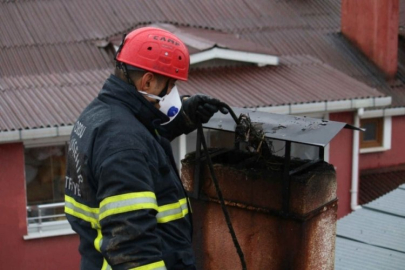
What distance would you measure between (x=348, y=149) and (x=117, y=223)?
409 inches

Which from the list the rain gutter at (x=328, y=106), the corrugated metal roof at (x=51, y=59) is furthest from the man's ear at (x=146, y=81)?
the corrugated metal roof at (x=51, y=59)

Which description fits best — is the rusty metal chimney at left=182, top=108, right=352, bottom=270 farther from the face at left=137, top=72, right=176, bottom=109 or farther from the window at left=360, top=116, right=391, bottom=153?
the window at left=360, top=116, right=391, bottom=153

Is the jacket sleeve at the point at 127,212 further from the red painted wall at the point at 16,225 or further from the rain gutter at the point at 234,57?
the rain gutter at the point at 234,57

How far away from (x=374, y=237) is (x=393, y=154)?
10.2 metres

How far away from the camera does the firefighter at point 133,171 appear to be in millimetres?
2701

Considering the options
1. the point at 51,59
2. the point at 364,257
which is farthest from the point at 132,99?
the point at 51,59

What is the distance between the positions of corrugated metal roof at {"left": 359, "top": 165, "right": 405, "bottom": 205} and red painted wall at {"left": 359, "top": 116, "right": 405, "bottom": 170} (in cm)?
12

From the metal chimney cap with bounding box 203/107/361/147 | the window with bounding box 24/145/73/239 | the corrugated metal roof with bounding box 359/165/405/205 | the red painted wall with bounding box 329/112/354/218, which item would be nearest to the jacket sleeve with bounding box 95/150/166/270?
the metal chimney cap with bounding box 203/107/361/147

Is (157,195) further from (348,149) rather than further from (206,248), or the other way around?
(348,149)

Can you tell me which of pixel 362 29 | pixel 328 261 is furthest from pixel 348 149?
pixel 328 261

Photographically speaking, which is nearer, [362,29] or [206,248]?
[206,248]

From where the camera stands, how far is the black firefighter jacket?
8.84 ft

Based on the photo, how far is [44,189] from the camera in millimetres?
10281

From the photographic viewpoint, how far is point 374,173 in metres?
14.3
